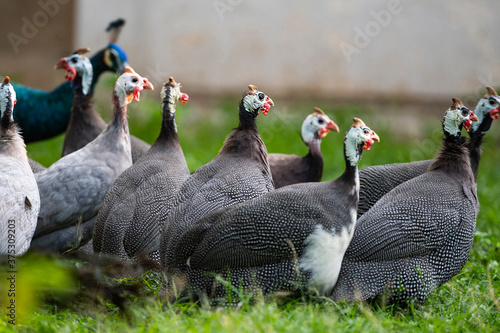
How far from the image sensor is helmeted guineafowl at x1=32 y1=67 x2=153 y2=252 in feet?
15.1

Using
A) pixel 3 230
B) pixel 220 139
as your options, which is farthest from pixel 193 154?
pixel 3 230

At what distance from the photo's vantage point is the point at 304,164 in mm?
5719

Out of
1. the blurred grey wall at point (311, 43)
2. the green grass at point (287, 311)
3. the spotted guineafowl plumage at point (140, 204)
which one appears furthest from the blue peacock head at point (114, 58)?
the blurred grey wall at point (311, 43)

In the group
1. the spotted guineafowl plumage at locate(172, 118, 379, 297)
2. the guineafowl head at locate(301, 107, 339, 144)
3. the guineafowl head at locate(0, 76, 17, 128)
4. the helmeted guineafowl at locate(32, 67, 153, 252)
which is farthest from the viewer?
the guineafowl head at locate(301, 107, 339, 144)

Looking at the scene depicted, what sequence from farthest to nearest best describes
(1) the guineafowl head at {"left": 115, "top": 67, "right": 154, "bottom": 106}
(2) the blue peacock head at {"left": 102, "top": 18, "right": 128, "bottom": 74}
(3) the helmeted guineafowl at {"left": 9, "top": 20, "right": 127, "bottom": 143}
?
(2) the blue peacock head at {"left": 102, "top": 18, "right": 128, "bottom": 74}
(3) the helmeted guineafowl at {"left": 9, "top": 20, "right": 127, "bottom": 143}
(1) the guineafowl head at {"left": 115, "top": 67, "right": 154, "bottom": 106}

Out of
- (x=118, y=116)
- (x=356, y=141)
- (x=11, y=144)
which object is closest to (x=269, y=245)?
(x=356, y=141)

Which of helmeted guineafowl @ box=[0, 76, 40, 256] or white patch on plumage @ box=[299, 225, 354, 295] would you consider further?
helmeted guineafowl @ box=[0, 76, 40, 256]

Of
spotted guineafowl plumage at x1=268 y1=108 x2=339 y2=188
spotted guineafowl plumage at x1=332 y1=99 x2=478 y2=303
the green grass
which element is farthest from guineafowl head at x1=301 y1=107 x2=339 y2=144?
spotted guineafowl plumage at x1=332 y1=99 x2=478 y2=303

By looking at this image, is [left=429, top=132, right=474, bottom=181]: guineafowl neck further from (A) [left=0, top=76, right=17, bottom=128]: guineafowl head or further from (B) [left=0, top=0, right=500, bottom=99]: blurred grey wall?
(B) [left=0, top=0, right=500, bottom=99]: blurred grey wall

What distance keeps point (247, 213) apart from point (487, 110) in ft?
6.81

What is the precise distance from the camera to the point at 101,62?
21.5 ft

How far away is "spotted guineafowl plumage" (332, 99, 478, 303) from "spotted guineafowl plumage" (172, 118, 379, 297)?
22 centimetres

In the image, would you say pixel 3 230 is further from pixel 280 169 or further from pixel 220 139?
pixel 220 139

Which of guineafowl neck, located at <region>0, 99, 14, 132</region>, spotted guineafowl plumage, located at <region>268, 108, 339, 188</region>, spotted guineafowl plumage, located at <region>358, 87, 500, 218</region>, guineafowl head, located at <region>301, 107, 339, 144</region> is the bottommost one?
spotted guineafowl plumage, located at <region>268, 108, 339, 188</region>
